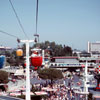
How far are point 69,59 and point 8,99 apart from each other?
178ft

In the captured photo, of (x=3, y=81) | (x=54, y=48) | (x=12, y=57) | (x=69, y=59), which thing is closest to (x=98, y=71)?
(x=3, y=81)

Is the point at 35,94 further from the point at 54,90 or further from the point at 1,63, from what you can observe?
the point at 1,63

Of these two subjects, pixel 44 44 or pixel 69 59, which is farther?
pixel 44 44

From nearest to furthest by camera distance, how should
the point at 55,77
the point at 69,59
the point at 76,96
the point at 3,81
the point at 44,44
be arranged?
the point at 76,96
the point at 3,81
the point at 55,77
the point at 69,59
the point at 44,44

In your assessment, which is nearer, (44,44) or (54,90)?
(54,90)

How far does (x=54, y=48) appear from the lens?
83062 mm

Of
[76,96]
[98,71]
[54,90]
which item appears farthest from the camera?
[98,71]

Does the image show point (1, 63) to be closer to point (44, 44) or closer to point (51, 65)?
point (51, 65)

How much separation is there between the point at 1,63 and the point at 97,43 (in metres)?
94.9

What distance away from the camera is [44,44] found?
8944 cm

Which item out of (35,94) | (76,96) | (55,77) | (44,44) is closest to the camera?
(35,94)

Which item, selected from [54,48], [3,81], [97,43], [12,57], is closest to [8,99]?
[3,81]

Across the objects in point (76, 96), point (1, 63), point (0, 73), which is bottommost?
point (76, 96)

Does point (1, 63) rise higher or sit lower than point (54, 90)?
higher
